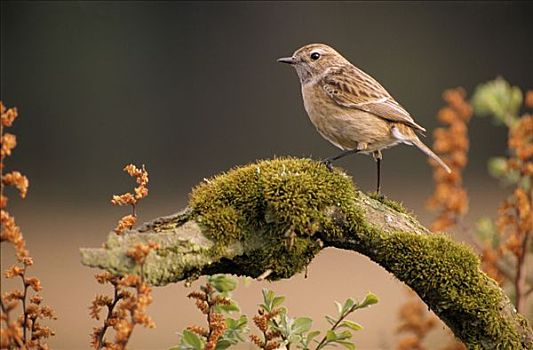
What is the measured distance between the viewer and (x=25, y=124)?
32.4 ft

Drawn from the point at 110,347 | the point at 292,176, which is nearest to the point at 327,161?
the point at 292,176

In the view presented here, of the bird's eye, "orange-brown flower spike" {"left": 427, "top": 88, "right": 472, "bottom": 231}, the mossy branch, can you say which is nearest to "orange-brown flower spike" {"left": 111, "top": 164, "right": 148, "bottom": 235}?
the mossy branch

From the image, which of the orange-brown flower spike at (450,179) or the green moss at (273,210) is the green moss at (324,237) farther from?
the orange-brown flower spike at (450,179)

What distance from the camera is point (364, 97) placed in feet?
11.4

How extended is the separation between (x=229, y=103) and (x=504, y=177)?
673 centimetres

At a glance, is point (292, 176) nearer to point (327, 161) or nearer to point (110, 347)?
point (327, 161)

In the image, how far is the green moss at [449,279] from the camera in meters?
2.67

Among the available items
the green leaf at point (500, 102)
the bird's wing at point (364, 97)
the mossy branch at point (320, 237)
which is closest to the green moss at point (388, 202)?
the mossy branch at point (320, 237)

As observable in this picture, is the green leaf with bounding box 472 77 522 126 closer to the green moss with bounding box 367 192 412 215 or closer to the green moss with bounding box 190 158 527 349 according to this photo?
the green moss with bounding box 367 192 412 215

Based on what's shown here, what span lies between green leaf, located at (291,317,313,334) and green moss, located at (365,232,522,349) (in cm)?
28

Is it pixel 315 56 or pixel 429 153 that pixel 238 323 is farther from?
pixel 315 56

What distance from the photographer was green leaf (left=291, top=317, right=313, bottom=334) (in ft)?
8.52

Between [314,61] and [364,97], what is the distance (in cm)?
43

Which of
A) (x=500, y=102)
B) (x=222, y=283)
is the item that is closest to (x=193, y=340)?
(x=222, y=283)
